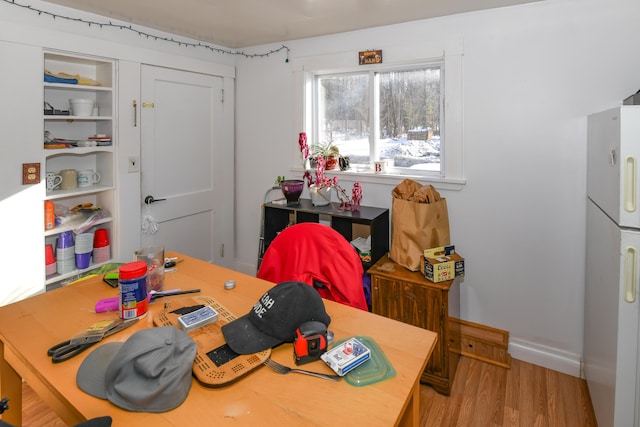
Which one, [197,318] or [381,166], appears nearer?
[197,318]

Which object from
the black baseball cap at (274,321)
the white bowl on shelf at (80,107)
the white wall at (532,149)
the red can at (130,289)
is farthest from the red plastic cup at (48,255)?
the white wall at (532,149)

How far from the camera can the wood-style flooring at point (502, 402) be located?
203 centimetres

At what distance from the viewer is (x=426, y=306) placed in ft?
7.42

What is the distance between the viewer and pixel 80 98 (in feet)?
9.30

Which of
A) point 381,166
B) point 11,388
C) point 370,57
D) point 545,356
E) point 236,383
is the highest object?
point 370,57

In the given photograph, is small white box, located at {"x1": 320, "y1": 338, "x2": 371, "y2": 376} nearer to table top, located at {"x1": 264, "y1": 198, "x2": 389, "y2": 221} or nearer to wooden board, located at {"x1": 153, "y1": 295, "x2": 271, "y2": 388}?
wooden board, located at {"x1": 153, "y1": 295, "x2": 271, "y2": 388}

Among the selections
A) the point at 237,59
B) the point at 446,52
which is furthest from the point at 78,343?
the point at 237,59

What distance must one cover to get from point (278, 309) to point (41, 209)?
214 cm

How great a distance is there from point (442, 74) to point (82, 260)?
2.91m

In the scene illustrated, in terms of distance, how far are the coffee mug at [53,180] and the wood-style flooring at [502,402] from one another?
1.29 meters

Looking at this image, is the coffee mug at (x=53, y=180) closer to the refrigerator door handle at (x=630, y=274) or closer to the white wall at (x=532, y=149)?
the white wall at (x=532, y=149)

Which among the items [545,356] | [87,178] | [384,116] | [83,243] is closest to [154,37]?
[87,178]

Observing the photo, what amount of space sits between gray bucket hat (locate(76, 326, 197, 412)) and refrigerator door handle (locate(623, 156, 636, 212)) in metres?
1.61

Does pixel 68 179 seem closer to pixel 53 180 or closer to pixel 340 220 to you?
pixel 53 180
